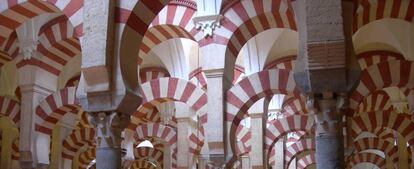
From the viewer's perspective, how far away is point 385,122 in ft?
34.6

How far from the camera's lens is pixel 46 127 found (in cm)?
853

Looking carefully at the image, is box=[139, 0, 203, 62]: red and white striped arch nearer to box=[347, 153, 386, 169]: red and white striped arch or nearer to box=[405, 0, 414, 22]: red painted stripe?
box=[405, 0, 414, 22]: red painted stripe

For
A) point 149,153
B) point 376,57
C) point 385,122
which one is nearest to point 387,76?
point 385,122

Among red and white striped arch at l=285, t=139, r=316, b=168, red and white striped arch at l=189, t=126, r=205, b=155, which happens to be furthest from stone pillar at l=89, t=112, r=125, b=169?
red and white striped arch at l=285, t=139, r=316, b=168

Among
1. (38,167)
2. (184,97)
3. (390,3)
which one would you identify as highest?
(390,3)

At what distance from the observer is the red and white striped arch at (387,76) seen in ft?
24.5

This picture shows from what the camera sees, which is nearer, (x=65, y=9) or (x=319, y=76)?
(x=319, y=76)

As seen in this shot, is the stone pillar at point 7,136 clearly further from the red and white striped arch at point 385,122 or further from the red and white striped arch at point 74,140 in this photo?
the red and white striped arch at point 385,122

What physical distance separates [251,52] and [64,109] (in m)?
3.59

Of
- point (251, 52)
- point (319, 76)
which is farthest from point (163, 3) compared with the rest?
point (251, 52)

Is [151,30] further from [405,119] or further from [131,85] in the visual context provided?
[405,119]

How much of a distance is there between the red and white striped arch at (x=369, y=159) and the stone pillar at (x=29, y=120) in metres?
10.8

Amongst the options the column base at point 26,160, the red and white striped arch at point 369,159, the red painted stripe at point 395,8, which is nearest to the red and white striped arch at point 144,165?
the red and white striped arch at point 369,159

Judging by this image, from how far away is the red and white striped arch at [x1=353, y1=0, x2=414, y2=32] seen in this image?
7.43 meters
